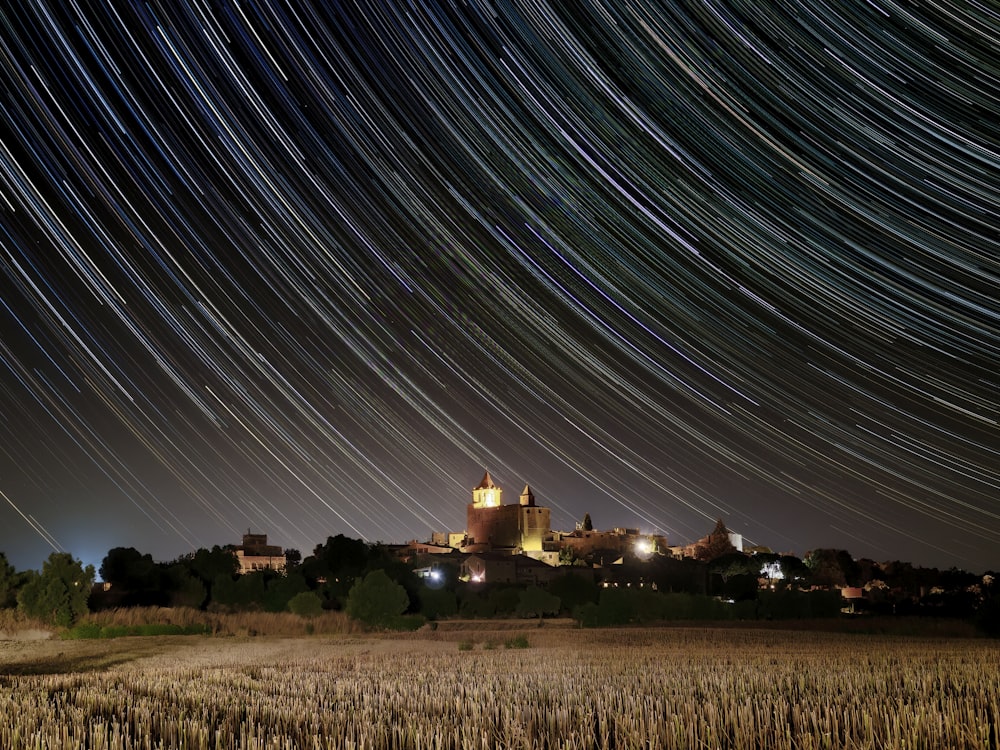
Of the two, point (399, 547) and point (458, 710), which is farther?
point (399, 547)

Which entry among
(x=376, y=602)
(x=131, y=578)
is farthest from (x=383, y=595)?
(x=131, y=578)

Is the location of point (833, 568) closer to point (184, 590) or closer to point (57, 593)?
point (184, 590)

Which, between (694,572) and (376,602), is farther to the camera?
(694,572)

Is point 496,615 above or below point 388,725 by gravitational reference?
below

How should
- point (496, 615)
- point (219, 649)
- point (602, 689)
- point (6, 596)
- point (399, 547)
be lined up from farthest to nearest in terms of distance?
point (399, 547)
point (496, 615)
point (6, 596)
point (219, 649)
point (602, 689)

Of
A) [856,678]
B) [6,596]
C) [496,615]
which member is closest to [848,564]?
[496,615]

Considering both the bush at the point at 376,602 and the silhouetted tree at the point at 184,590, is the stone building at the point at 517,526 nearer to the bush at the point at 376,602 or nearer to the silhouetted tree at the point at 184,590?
the silhouetted tree at the point at 184,590

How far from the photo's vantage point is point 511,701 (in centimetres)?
1391

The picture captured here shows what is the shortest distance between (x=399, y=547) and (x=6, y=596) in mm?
123956

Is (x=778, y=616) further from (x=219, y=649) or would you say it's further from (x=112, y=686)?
(x=112, y=686)

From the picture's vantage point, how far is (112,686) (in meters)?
17.2

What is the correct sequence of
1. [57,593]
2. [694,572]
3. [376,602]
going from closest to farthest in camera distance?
[57,593] < [376,602] < [694,572]

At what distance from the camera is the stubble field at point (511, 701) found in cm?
1039

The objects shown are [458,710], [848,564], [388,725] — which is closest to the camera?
[388,725]
